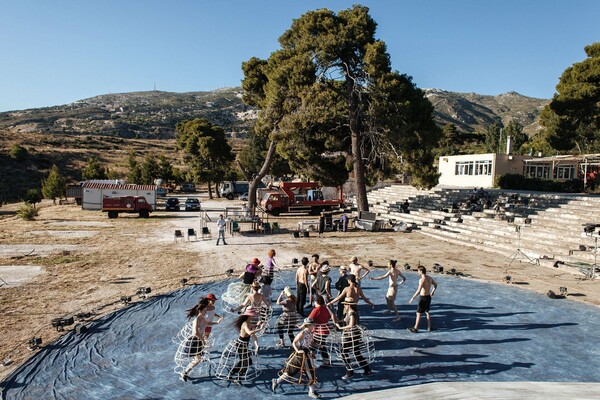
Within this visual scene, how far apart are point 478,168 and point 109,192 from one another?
36.6m

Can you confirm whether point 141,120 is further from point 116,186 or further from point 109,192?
point 116,186

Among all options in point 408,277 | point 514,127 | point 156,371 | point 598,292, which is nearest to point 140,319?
point 156,371

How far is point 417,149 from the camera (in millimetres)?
27312

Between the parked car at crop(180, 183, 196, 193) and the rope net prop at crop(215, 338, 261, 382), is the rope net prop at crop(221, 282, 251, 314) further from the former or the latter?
the parked car at crop(180, 183, 196, 193)

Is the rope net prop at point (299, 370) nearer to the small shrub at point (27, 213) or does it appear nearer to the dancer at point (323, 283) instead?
the dancer at point (323, 283)

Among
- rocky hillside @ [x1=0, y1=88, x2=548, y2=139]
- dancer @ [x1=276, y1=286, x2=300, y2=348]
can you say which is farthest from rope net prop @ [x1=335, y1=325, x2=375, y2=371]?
rocky hillside @ [x1=0, y1=88, x2=548, y2=139]

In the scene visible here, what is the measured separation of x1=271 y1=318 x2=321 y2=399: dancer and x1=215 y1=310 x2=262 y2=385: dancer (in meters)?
0.62

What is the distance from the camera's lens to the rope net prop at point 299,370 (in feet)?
24.2

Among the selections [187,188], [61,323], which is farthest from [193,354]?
[187,188]

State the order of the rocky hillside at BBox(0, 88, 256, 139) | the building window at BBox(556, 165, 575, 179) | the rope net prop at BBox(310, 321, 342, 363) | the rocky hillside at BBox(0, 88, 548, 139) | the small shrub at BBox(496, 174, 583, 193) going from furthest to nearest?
1. the rocky hillside at BBox(0, 88, 548, 139)
2. the rocky hillside at BBox(0, 88, 256, 139)
3. the building window at BBox(556, 165, 575, 179)
4. the small shrub at BBox(496, 174, 583, 193)
5. the rope net prop at BBox(310, 321, 342, 363)

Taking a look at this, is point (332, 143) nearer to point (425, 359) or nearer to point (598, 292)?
point (598, 292)

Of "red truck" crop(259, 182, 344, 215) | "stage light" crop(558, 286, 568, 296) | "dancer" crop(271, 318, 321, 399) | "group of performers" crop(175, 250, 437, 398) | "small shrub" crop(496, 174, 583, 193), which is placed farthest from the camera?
"red truck" crop(259, 182, 344, 215)

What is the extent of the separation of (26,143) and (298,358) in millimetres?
86789

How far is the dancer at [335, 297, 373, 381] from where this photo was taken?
8.04 metres
